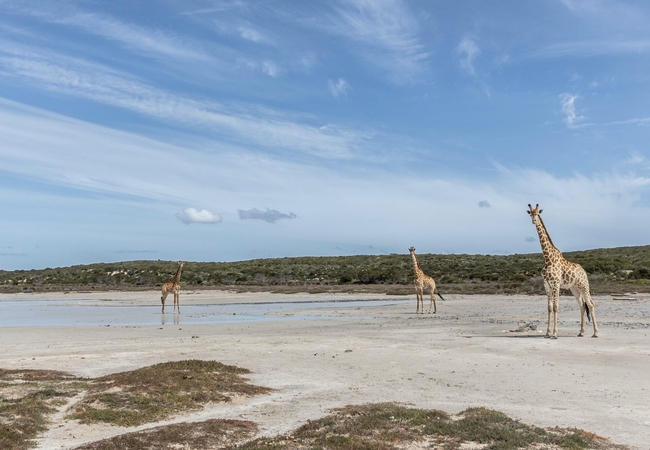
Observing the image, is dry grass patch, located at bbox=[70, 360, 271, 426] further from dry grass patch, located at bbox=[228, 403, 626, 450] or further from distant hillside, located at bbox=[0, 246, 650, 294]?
distant hillside, located at bbox=[0, 246, 650, 294]

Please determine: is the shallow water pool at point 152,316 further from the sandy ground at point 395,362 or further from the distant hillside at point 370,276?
the distant hillside at point 370,276

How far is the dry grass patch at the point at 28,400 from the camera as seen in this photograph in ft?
28.4

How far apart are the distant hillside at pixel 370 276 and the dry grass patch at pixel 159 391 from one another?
35363mm

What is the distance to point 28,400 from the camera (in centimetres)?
1055

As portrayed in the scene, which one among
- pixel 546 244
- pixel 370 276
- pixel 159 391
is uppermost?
pixel 546 244

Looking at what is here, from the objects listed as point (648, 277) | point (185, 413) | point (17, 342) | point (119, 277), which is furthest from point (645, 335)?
point (119, 277)

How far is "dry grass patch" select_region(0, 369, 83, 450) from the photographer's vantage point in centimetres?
866

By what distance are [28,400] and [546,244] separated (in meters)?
16.1

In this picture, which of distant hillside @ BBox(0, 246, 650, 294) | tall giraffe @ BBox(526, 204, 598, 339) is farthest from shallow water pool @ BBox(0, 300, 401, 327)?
distant hillside @ BBox(0, 246, 650, 294)

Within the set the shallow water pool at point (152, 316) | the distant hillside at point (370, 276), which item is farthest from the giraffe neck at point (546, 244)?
the distant hillside at point (370, 276)

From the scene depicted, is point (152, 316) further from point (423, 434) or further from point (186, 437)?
point (423, 434)

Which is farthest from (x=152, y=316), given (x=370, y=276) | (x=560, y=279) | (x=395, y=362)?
(x=370, y=276)

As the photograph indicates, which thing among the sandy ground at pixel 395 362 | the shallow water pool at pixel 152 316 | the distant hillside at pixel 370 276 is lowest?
the sandy ground at pixel 395 362

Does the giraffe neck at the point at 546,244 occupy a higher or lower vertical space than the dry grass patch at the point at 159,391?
higher
